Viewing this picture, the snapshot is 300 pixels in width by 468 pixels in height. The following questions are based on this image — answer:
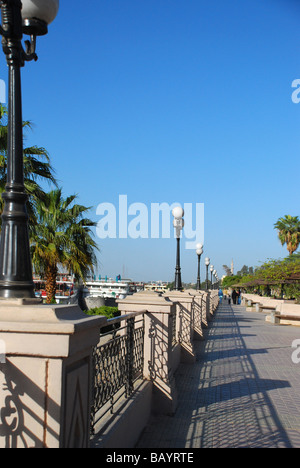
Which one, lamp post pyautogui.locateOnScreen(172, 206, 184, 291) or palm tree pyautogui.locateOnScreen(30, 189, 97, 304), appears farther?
palm tree pyautogui.locateOnScreen(30, 189, 97, 304)

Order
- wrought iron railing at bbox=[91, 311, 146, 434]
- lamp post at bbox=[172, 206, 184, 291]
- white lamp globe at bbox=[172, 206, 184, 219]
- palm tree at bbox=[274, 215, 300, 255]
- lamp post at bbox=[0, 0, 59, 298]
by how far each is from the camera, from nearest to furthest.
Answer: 1. lamp post at bbox=[0, 0, 59, 298]
2. wrought iron railing at bbox=[91, 311, 146, 434]
3. lamp post at bbox=[172, 206, 184, 291]
4. white lamp globe at bbox=[172, 206, 184, 219]
5. palm tree at bbox=[274, 215, 300, 255]

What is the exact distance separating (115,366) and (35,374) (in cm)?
214

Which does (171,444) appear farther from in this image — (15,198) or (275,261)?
(275,261)

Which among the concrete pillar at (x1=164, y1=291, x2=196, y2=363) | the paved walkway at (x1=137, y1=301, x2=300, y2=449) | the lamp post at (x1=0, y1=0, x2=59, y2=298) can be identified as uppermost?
the lamp post at (x1=0, y1=0, x2=59, y2=298)

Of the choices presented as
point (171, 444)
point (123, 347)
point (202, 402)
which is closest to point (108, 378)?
point (123, 347)

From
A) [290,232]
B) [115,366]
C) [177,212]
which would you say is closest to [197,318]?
[177,212]

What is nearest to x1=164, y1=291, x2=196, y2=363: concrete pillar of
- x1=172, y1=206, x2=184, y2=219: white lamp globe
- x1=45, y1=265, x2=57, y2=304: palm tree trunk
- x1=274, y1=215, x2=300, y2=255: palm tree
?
x1=172, y1=206, x2=184, y2=219: white lamp globe

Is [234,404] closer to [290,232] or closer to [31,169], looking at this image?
[31,169]

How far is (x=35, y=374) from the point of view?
271cm

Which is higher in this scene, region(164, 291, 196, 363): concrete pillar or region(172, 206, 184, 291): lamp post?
region(172, 206, 184, 291): lamp post

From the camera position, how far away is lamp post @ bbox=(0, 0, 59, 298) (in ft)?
10.4

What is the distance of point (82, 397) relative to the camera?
10.1 ft

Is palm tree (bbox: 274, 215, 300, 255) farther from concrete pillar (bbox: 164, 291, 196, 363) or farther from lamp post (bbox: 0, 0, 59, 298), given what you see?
lamp post (bbox: 0, 0, 59, 298)

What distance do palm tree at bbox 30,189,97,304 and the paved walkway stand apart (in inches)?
368
